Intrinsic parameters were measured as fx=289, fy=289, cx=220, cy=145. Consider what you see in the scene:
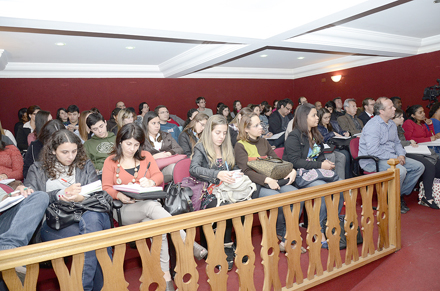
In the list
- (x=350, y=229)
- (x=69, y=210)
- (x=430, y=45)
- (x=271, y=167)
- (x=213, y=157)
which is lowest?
(x=350, y=229)

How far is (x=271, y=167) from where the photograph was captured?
2564 mm

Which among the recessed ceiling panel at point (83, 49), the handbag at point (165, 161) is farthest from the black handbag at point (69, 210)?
the recessed ceiling panel at point (83, 49)

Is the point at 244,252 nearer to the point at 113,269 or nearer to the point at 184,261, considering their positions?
the point at 184,261

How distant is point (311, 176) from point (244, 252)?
1.38 meters

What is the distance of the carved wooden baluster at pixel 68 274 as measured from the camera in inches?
51.4

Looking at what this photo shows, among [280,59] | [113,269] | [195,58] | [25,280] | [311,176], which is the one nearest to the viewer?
[25,280]

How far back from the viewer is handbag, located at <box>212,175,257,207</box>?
2.41 m

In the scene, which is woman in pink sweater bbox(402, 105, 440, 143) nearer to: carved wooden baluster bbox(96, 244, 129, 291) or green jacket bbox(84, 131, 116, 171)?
green jacket bbox(84, 131, 116, 171)

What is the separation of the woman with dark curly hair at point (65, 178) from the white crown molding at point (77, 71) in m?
5.38

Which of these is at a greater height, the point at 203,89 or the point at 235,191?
the point at 203,89

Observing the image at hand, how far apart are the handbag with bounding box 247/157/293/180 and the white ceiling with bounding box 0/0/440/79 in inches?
82.9

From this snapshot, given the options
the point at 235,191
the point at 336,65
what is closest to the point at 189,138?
the point at 235,191

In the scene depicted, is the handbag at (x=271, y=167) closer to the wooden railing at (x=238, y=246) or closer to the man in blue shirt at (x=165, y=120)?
the wooden railing at (x=238, y=246)

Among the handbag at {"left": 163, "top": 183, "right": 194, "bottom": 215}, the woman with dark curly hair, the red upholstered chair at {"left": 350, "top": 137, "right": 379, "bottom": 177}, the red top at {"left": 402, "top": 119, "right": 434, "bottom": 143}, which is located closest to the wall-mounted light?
the red top at {"left": 402, "top": 119, "right": 434, "bottom": 143}
